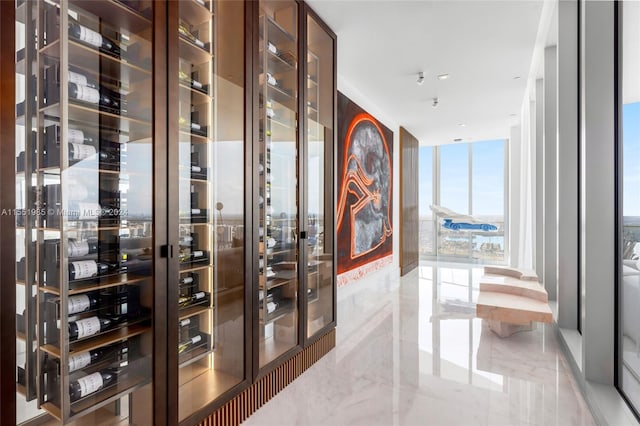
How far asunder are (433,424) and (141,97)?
263 centimetres

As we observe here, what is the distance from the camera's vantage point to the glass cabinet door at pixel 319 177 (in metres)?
3.15

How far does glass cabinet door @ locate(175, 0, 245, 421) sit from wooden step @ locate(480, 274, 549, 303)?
334cm

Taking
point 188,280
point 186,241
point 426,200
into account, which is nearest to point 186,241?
point 186,241

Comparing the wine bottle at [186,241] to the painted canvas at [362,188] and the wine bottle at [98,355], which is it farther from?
the painted canvas at [362,188]

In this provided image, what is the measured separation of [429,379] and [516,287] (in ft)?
6.38

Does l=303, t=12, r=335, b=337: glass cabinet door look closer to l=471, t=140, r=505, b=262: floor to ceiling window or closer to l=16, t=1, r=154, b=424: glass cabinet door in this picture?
l=16, t=1, r=154, b=424: glass cabinet door

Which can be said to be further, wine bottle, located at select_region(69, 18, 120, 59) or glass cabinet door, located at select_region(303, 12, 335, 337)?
glass cabinet door, located at select_region(303, 12, 335, 337)

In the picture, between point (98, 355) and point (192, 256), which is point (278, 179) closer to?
point (192, 256)

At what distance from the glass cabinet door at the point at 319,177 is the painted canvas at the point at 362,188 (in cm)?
125

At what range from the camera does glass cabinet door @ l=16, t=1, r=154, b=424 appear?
4.61 feet

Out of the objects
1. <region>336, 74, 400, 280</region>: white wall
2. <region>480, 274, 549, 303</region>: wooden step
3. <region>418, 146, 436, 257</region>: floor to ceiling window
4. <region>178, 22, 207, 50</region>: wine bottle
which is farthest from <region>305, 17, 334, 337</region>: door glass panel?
<region>418, 146, 436, 257</region>: floor to ceiling window

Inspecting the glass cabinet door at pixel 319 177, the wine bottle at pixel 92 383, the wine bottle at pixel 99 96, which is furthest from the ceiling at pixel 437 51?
the wine bottle at pixel 92 383

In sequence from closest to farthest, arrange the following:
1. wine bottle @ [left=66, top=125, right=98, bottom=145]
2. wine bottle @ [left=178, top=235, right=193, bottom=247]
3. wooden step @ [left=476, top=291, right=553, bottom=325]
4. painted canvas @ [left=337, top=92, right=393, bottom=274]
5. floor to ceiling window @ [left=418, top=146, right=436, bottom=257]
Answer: wine bottle @ [left=66, top=125, right=98, bottom=145] → wine bottle @ [left=178, top=235, right=193, bottom=247] → wooden step @ [left=476, top=291, right=553, bottom=325] → painted canvas @ [left=337, top=92, right=393, bottom=274] → floor to ceiling window @ [left=418, top=146, right=436, bottom=257]

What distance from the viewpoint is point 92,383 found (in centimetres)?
160
